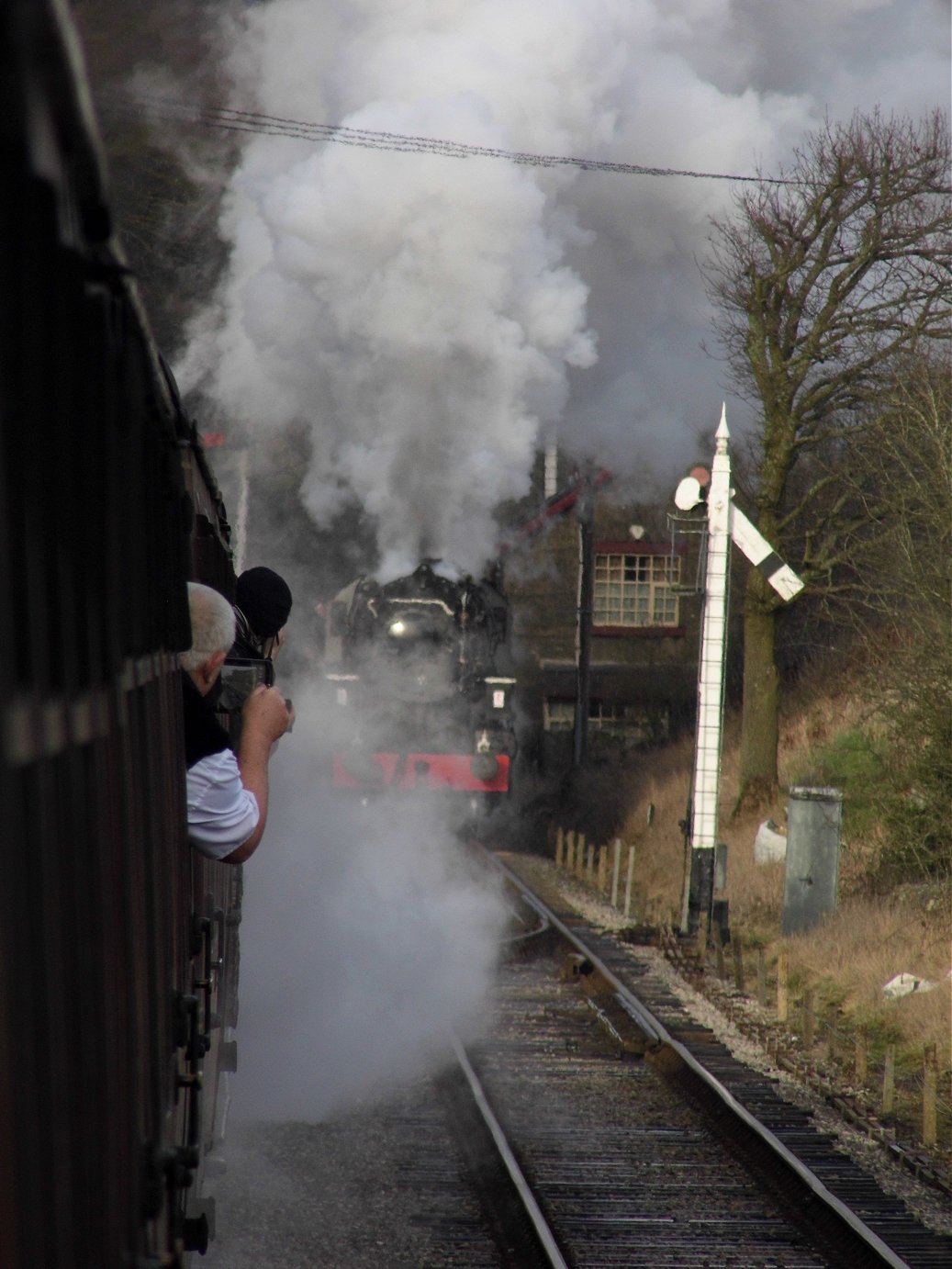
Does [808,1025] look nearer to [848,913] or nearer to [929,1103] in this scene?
[929,1103]

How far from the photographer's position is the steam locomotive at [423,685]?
15.8m

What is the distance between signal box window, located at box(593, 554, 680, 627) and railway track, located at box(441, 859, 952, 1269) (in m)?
17.0

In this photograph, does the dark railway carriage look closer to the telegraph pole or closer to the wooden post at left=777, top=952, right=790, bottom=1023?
the wooden post at left=777, top=952, right=790, bottom=1023

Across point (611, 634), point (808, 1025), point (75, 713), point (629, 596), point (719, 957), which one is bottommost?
point (719, 957)

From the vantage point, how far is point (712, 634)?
480 inches

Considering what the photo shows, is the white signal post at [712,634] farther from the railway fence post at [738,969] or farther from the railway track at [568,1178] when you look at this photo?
the railway track at [568,1178]

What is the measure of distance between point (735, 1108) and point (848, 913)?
4.50 metres

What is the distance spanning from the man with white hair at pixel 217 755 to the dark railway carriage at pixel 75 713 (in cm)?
56

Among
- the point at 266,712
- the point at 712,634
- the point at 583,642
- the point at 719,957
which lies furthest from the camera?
the point at 583,642

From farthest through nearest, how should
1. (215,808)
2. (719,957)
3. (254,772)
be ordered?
(719,957), (254,772), (215,808)

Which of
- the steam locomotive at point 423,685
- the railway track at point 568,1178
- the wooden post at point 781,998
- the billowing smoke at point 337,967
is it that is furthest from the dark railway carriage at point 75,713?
the steam locomotive at point 423,685

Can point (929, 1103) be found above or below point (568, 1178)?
above

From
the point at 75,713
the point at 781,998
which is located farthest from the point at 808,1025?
the point at 75,713

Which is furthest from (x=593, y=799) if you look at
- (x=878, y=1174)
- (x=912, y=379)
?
(x=878, y=1174)
